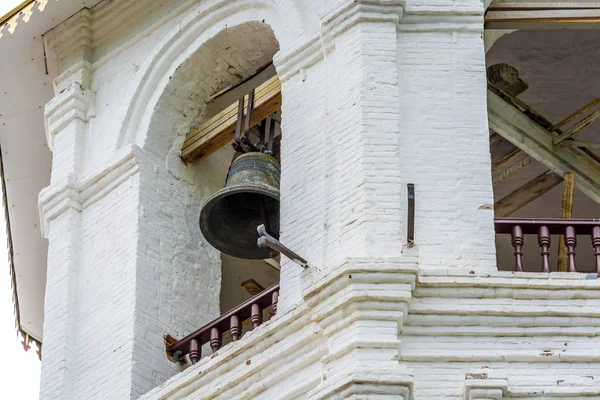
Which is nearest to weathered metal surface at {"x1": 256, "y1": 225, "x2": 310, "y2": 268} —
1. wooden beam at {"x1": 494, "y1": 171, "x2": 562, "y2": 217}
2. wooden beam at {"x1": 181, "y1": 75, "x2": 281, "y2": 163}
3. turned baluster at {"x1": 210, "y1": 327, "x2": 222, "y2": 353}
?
turned baluster at {"x1": 210, "y1": 327, "x2": 222, "y2": 353}

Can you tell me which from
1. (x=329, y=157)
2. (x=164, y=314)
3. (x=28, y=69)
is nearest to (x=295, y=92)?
(x=329, y=157)

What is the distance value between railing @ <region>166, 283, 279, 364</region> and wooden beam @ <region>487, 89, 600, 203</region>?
257 centimetres

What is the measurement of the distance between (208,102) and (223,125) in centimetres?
66

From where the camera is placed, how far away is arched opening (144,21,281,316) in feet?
54.3

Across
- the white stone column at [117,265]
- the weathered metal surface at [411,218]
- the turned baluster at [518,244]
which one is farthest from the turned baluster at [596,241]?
the white stone column at [117,265]

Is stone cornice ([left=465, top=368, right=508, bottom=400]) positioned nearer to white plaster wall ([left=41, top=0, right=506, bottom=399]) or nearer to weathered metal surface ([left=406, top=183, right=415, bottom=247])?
white plaster wall ([left=41, top=0, right=506, bottom=399])

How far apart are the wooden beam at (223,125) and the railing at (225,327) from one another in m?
1.86

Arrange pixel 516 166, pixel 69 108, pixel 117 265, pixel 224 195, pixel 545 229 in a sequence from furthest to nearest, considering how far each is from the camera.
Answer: pixel 516 166 → pixel 69 108 → pixel 117 265 → pixel 224 195 → pixel 545 229

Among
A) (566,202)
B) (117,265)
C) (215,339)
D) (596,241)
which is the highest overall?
(566,202)

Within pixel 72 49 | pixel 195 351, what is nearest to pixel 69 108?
pixel 72 49

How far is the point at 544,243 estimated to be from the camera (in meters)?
14.2

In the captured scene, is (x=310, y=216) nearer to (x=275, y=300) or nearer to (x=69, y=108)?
(x=275, y=300)

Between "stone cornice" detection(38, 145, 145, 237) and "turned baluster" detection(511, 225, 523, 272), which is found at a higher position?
"stone cornice" detection(38, 145, 145, 237)

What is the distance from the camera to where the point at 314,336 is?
1375cm
